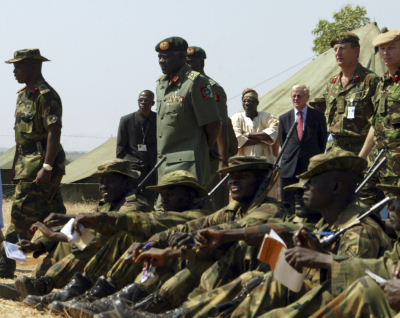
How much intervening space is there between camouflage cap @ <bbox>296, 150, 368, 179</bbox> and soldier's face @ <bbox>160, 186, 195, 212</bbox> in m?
1.72

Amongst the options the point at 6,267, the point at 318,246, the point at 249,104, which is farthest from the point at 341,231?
the point at 249,104

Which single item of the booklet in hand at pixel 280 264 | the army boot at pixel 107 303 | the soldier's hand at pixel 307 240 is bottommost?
the army boot at pixel 107 303

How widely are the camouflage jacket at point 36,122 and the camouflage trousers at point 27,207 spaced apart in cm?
12

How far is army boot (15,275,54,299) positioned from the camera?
587 centimetres

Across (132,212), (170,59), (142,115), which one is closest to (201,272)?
(132,212)

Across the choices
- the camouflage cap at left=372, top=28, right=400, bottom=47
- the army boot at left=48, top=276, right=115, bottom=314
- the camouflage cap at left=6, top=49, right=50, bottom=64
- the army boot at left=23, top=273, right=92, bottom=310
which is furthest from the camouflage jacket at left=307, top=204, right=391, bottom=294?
the camouflage cap at left=6, top=49, right=50, bottom=64

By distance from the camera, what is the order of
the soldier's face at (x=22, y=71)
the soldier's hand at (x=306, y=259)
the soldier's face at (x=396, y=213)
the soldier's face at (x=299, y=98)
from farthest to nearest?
the soldier's face at (x=299, y=98)
the soldier's face at (x=22, y=71)
the soldier's face at (x=396, y=213)
the soldier's hand at (x=306, y=259)

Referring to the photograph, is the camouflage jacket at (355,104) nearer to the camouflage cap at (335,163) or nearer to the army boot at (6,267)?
the camouflage cap at (335,163)

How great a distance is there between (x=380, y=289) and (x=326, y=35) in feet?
80.7

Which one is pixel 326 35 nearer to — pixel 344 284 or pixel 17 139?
pixel 17 139

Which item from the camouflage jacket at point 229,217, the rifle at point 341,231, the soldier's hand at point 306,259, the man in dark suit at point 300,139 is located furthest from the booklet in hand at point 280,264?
the man in dark suit at point 300,139

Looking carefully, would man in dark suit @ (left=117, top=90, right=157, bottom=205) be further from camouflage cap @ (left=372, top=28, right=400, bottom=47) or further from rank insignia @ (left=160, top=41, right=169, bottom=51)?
camouflage cap @ (left=372, top=28, right=400, bottom=47)

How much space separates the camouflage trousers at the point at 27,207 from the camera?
7.38 meters

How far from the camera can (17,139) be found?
25.1ft
